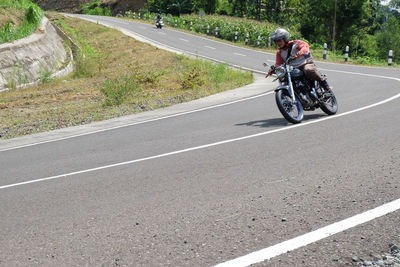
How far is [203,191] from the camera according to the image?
5.32 meters

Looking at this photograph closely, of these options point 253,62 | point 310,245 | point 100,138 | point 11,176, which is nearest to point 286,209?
point 310,245

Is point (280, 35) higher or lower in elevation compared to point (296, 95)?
higher

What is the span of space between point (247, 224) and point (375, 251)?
3.59ft

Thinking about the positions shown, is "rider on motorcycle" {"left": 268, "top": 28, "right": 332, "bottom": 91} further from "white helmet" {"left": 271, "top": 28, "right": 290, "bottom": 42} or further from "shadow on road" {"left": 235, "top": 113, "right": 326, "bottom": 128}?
"shadow on road" {"left": 235, "top": 113, "right": 326, "bottom": 128}

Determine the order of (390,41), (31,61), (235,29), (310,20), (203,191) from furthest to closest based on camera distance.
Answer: (390,41), (310,20), (235,29), (31,61), (203,191)

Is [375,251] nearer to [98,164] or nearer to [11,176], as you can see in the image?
[98,164]

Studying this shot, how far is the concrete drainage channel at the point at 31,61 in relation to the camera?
1948 cm

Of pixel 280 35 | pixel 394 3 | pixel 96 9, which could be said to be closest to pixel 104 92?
pixel 280 35

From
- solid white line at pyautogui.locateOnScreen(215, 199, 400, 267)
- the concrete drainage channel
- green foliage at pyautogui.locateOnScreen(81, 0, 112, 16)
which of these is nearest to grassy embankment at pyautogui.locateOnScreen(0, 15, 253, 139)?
the concrete drainage channel

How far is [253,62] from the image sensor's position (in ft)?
88.8

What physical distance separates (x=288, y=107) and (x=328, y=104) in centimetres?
116

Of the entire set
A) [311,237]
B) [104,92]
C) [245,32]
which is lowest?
[104,92]

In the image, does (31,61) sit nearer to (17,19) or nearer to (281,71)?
(17,19)

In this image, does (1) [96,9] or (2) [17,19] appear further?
(1) [96,9]
